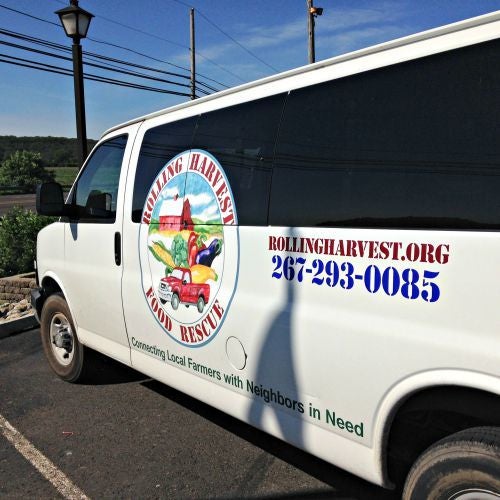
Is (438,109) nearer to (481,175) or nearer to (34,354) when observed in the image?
(481,175)

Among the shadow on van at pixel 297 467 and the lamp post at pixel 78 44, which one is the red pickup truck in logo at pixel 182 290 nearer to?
the shadow on van at pixel 297 467

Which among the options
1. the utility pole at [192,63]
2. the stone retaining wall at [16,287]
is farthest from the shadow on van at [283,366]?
the utility pole at [192,63]

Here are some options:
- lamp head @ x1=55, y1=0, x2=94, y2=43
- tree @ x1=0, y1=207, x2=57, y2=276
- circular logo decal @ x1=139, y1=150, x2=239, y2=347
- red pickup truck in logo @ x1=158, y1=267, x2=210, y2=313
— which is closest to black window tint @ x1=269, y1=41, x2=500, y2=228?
circular logo decal @ x1=139, y1=150, x2=239, y2=347

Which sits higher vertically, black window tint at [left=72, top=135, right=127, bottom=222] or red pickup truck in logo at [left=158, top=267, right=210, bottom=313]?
black window tint at [left=72, top=135, right=127, bottom=222]

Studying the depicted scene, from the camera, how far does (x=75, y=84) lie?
855 cm

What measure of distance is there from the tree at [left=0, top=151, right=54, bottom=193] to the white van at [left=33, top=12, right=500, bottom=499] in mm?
51178

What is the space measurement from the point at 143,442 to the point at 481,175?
277 centimetres

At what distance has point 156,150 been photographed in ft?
11.6

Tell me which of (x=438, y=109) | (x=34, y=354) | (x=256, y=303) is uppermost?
(x=438, y=109)

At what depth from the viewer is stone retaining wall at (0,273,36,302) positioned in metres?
7.86

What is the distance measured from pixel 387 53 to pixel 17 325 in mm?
5624

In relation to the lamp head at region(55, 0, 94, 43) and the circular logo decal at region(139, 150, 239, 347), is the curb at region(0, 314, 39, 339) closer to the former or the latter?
the circular logo decal at region(139, 150, 239, 347)

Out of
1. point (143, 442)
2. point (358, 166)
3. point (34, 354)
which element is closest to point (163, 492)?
point (143, 442)

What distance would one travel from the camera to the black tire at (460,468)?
178 centimetres
